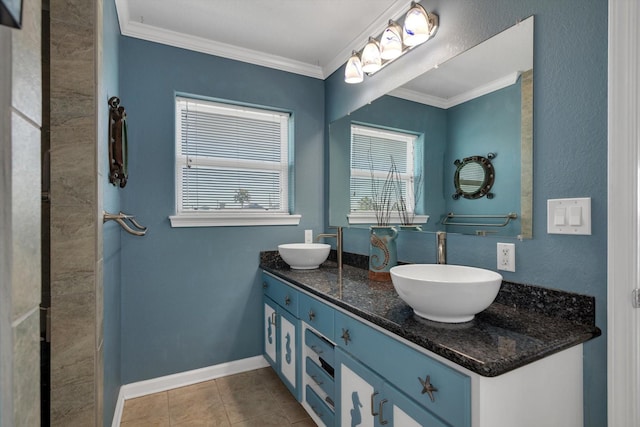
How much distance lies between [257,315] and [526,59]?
2.35 metres

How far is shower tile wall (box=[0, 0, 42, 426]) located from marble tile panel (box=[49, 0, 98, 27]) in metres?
0.82

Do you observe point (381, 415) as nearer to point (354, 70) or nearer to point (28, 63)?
point (28, 63)

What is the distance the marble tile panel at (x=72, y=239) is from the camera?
1109 millimetres

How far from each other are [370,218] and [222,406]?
5.21 feet

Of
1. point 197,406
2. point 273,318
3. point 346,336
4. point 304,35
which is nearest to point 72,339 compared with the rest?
point 346,336

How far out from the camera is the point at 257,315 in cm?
260

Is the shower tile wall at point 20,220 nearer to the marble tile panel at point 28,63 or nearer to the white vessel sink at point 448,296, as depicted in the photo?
the marble tile panel at point 28,63

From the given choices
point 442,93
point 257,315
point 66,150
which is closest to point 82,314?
point 66,150

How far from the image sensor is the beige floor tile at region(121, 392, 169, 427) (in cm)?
196

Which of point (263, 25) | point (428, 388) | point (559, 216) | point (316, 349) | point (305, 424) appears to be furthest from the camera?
point (263, 25)

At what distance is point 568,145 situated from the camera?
1208 millimetres

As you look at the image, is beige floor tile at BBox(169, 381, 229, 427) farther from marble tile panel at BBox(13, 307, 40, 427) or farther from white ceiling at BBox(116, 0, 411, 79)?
white ceiling at BBox(116, 0, 411, 79)

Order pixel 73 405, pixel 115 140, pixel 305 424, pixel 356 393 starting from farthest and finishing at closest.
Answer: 1. pixel 305 424
2. pixel 115 140
3. pixel 356 393
4. pixel 73 405

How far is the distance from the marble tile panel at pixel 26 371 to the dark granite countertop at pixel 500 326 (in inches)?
36.4
